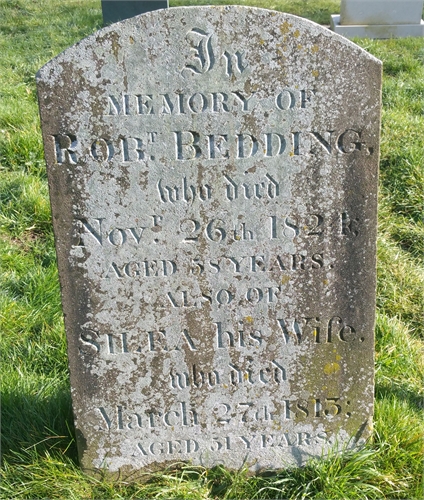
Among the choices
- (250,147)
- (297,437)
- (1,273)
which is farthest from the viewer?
(1,273)

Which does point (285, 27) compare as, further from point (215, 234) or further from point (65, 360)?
point (65, 360)

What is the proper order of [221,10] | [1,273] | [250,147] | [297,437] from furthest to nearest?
[1,273] → [297,437] → [250,147] → [221,10]

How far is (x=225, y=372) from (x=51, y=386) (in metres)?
1.09

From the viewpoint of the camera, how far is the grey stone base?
9875mm

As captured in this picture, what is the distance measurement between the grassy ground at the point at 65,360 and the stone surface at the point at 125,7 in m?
2.97

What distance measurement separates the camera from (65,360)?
13.0ft

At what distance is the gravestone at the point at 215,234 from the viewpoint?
2.65 metres

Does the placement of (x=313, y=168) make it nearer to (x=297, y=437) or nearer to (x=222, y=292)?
(x=222, y=292)

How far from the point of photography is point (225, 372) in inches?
126

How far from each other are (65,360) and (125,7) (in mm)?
7029

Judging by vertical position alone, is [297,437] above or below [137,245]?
below

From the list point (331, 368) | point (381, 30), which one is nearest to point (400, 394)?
point (331, 368)

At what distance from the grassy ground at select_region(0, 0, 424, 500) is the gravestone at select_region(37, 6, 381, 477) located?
0.14 metres

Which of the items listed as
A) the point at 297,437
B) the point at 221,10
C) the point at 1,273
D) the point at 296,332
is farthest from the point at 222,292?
the point at 1,273
